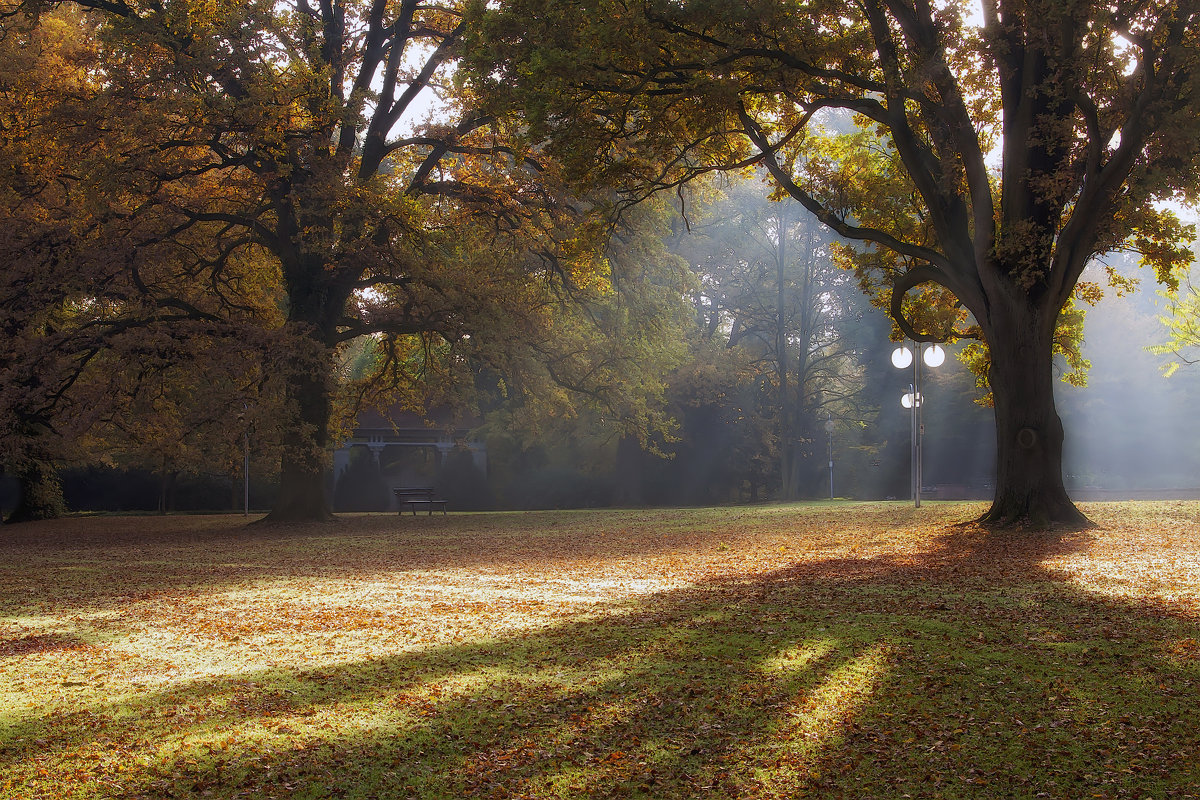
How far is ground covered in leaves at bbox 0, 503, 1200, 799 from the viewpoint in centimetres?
539

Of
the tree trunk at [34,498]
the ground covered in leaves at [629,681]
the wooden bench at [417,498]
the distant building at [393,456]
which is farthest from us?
the distant building at [393,456]

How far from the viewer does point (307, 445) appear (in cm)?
2394

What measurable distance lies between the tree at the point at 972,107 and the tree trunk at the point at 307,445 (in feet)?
29.3

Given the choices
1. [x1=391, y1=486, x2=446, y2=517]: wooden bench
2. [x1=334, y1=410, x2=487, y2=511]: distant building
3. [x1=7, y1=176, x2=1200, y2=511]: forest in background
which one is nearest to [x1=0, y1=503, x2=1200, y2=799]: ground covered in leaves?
[x1=391, y1=486, x2=446, y2=517]: wooden bench

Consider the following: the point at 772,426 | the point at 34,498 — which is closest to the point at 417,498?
the point at 34,498

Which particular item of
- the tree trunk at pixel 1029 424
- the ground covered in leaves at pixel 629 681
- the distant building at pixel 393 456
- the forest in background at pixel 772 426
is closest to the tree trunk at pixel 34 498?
the forest in background at pixel 772 426

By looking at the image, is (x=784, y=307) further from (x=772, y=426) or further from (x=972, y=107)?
(x=972, y=107)

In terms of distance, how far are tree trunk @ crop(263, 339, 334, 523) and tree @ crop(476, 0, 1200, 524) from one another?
Answer: 29.3 ft

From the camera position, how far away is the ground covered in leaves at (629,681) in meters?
5.39

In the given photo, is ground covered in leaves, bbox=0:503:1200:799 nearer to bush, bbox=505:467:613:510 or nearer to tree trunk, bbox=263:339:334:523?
tree trunk, bbox=263:339:334:523

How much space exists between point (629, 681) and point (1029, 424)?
11.4 metres

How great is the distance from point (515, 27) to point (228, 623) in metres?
10.2

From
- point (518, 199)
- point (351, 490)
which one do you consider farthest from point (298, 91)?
point (351, 490)

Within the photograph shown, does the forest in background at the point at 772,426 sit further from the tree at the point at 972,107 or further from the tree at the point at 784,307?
the tree at the point at 972,107
